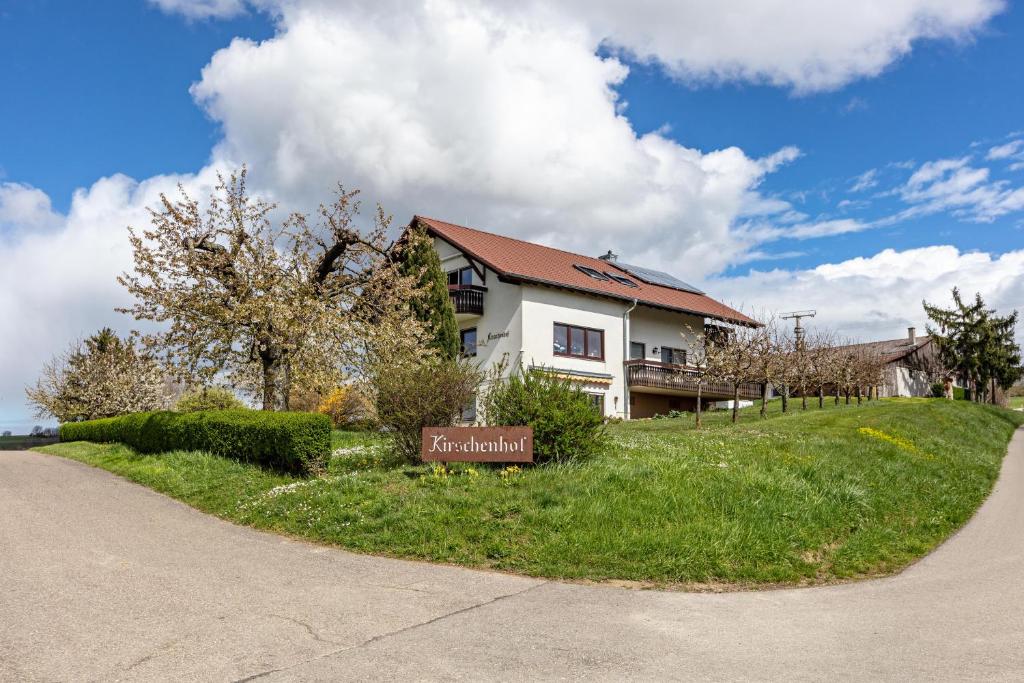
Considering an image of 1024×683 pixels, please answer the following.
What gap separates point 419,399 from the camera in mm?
13594

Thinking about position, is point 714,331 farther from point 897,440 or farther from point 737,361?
point 897,440

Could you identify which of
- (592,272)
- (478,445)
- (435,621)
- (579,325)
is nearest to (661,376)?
(579,325)

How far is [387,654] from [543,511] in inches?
168

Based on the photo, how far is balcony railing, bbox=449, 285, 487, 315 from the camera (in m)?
31.5

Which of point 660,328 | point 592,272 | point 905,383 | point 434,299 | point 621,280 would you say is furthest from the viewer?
point 905,383

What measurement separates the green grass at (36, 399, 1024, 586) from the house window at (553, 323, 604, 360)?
15924mm

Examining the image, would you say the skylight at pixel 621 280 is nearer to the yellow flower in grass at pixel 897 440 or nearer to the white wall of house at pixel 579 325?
the white wall of house at pixel 579 325

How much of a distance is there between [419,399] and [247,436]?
14.6 feet

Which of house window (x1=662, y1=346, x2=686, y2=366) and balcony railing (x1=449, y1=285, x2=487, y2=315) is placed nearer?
balcony railing (x1=449, y1=285, x2=487, y2=315)

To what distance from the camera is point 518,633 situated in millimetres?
6422

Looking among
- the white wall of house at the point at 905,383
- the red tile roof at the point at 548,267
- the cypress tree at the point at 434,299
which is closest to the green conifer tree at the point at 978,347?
the white wall of house at the point at 905,383

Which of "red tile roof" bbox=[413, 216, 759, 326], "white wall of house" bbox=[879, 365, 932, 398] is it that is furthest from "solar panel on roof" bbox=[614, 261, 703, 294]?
"white wall of house" bbox=[879, 365, 932, 398]

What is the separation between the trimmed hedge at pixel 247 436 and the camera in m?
14.5

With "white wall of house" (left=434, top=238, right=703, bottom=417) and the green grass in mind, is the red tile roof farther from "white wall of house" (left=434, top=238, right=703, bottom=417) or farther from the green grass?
the green grass
